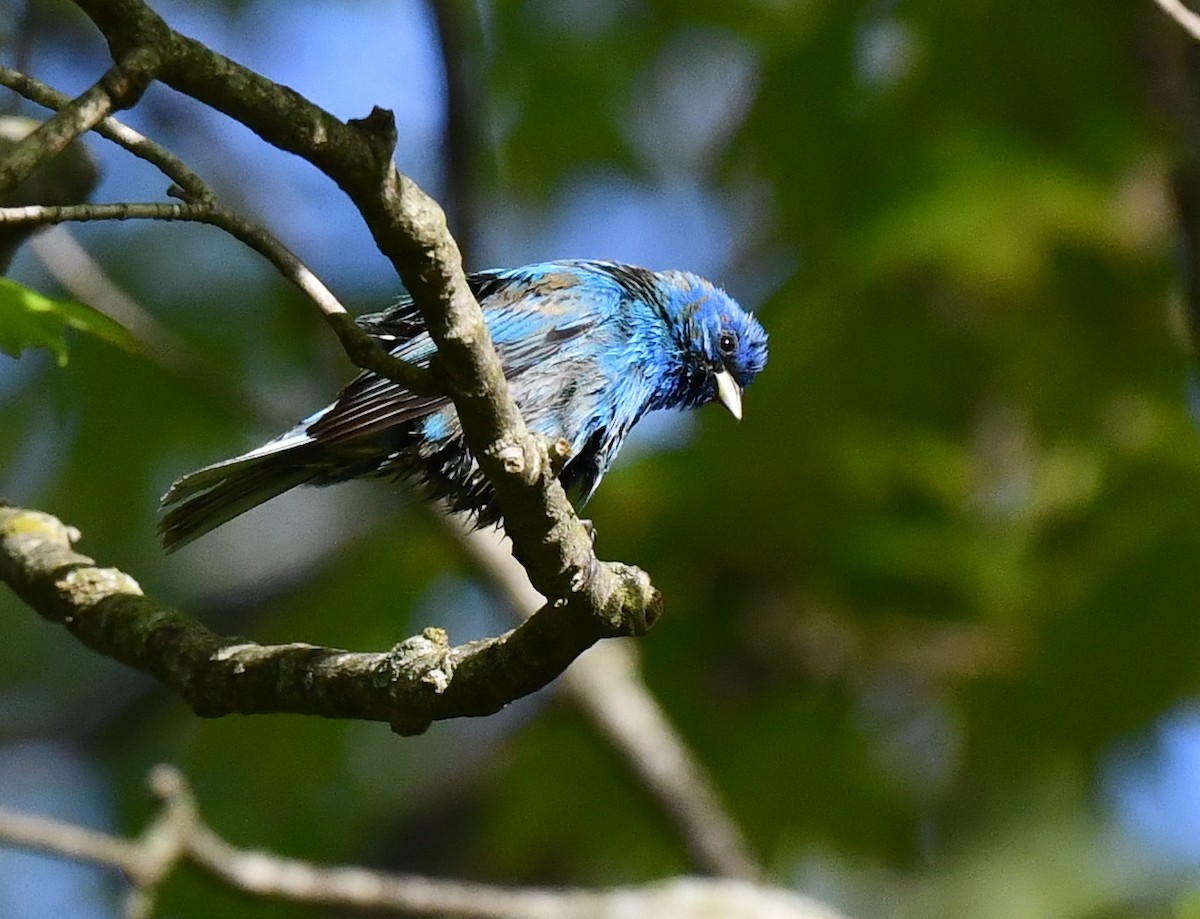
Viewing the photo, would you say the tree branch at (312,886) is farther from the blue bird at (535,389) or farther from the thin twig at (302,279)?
the thin twig at (302,279)

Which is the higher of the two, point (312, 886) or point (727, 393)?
point (727, 393)

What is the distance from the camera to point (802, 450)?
6.57m

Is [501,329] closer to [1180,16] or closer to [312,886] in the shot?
[312,886]

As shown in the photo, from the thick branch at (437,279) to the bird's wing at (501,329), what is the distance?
1.58 m

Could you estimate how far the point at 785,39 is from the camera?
23.9 feet

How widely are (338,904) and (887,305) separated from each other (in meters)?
3.26

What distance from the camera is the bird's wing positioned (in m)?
4.37

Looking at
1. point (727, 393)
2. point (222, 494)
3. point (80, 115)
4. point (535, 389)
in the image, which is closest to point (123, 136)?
point (80, 115)

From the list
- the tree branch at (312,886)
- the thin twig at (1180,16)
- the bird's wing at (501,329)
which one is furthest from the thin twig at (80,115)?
the tree branch at (312,886)

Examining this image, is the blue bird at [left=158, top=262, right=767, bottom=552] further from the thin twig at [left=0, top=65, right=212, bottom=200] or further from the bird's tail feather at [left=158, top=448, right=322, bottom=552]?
the thin twig at [left=0, top=65, right=212, bottom=200]

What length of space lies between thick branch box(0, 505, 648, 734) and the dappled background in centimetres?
225

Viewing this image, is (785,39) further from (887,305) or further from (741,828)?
(741,828)

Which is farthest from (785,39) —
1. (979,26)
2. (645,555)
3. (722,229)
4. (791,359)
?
(722,229)

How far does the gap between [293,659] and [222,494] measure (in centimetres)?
172
